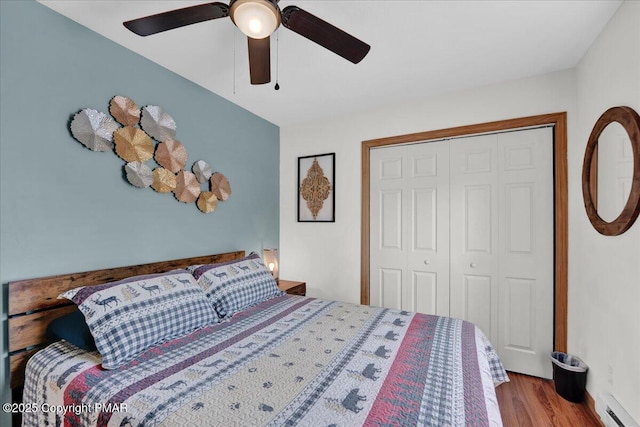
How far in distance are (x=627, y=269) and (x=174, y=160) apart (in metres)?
2.99

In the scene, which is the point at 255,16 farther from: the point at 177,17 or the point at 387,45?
the point at 387,45

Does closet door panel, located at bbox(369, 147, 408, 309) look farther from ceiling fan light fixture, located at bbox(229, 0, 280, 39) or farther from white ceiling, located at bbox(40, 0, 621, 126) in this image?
ceiling fan light fixture, located at bbox(229, 0, 280, 39)

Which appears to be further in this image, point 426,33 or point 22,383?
point 426,33

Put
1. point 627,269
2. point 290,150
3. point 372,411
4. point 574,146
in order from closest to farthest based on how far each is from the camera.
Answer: point 372,411 → point 627,269 → point 574,146 → point 290,150

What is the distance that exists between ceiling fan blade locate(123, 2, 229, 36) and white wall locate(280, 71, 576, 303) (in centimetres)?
206

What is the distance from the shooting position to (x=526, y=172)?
97.8 inches

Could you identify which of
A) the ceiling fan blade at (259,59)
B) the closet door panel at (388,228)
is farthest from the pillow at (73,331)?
the closet door panel at (388,228)

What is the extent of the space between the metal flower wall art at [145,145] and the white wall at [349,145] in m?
1.25

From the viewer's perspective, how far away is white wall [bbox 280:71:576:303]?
8.06 ft

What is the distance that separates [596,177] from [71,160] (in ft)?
11.0

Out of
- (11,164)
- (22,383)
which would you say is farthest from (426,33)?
(22,383)

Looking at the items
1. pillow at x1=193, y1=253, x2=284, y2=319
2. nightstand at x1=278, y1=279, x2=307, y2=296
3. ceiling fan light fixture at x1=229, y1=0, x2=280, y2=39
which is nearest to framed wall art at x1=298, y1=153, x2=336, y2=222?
nightstand at x1=278, y1=279, x2=307, y2=296

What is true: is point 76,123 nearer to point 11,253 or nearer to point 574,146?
point 11,253

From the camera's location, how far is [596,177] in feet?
6.57
